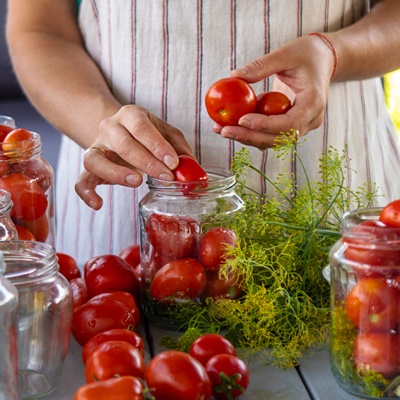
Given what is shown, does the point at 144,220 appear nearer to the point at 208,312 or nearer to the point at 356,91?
the point at 208,312

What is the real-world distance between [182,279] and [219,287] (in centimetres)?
5

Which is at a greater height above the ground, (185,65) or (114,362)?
(185,65)

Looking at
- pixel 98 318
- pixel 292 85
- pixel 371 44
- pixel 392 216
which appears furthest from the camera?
pixel 371 44

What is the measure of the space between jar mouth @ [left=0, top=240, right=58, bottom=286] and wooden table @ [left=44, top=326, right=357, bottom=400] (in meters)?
0.15

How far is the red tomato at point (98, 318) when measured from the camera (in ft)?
3.47

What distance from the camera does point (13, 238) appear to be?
1.09 m

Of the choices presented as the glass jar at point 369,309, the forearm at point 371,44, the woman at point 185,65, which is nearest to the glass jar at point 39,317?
the glass jar at point 369,309

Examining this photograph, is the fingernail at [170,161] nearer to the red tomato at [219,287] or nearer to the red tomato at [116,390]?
the red tomato at [219,287]

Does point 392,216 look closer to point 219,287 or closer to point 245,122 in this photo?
point 219,287

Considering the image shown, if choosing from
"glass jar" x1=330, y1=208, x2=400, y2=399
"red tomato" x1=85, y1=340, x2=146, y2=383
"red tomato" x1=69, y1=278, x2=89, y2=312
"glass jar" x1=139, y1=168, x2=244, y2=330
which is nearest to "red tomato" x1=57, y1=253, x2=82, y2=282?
"red tomato" x1=69, y1=278, x2=89, y2=312

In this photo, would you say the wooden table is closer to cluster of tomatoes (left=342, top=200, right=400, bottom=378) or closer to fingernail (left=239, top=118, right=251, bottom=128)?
cluster of tomatoes (left=342, top=200, right=400, bottom=378)

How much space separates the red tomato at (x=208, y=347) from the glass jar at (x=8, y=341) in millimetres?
221

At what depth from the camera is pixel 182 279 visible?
1.12m

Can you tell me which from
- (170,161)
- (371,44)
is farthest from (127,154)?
(371,44)
